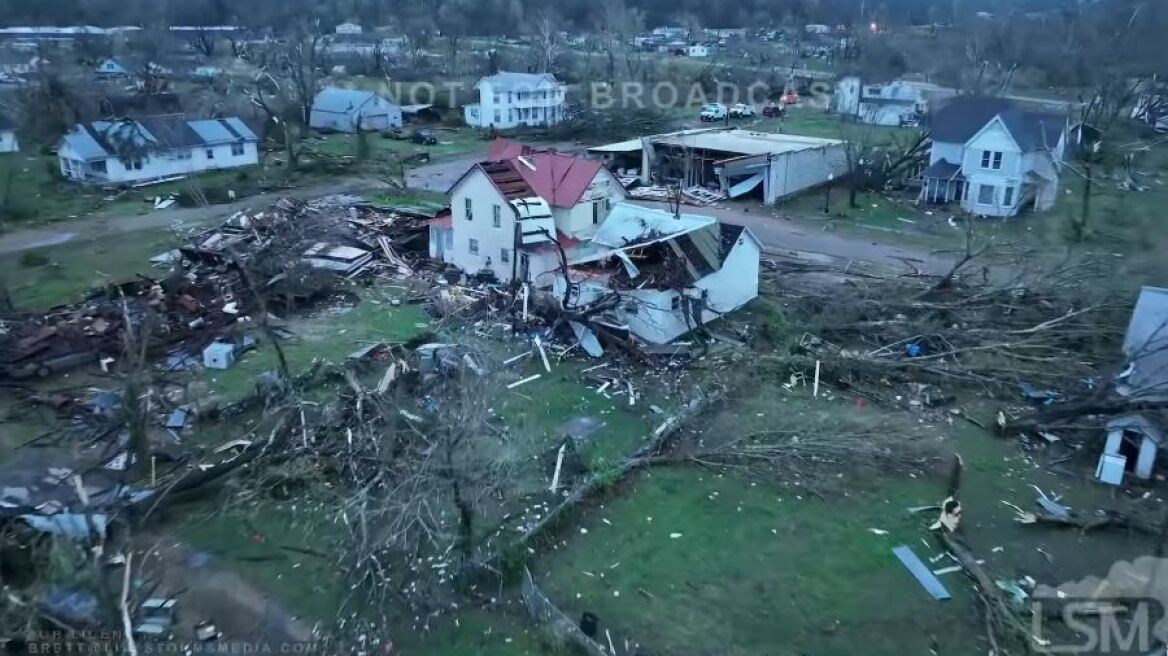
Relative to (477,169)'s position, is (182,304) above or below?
below

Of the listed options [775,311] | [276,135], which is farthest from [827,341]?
[276,135]

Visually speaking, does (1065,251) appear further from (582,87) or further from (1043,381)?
(582,87)

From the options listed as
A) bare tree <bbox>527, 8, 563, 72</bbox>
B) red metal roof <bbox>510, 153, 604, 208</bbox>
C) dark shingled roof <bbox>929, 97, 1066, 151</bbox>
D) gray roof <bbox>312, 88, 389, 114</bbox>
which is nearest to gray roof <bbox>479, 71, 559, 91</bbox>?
gray roof <bbox>312, 88, 389, 114</bbox>

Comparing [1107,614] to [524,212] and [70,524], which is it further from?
[524,212]

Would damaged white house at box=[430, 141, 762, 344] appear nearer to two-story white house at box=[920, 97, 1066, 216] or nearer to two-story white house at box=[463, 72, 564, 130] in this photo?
two-story white house at box=[920, 97, 1066, 216]

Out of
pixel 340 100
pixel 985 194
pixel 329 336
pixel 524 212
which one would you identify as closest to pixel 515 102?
pixel 340 100

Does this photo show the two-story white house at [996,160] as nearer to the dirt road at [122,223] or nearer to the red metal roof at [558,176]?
the red metal roof at [558,176]

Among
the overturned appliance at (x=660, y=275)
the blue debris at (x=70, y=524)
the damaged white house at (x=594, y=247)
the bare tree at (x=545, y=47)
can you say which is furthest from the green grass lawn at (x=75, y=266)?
the bare tree at (x=545, y=47)
